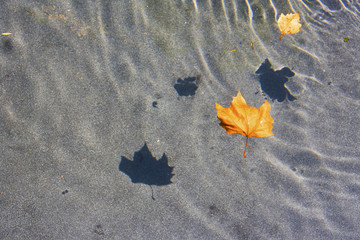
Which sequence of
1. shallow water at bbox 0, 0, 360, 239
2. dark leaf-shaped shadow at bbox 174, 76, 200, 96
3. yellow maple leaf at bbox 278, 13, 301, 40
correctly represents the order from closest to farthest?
shallow water at bbox 0, 0, 360, 239 → dark leaf-shaped shadow at bbox 174, 76, 200, 96 → yellow maple leaf at bbox 278, 13, 301, 40

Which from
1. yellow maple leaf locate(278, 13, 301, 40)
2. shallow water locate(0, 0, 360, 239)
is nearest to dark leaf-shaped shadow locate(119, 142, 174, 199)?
shallow water locate(0, 0, 360, 239)

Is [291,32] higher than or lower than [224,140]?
higher

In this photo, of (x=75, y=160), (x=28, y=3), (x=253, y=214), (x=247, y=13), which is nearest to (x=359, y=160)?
(x=253, y=214)

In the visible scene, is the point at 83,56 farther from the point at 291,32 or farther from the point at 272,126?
the point at 291,32

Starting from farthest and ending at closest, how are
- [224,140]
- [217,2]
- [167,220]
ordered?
[217,2]
[224,140]
[167,220]

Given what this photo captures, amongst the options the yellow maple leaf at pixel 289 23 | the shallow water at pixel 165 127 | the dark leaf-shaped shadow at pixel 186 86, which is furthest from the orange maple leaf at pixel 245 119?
the yellow maple leaf at pixel 289 23

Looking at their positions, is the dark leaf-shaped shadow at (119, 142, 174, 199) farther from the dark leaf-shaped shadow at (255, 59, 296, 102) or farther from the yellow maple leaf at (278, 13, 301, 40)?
the yellow maple leaf at (278, 13, 301, 40)
